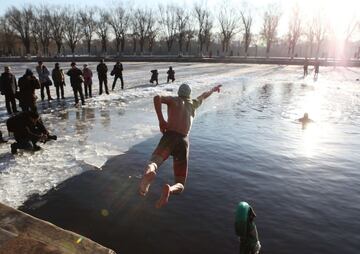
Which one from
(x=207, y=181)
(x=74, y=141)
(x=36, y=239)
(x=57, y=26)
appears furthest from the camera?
(x=57, y=26)

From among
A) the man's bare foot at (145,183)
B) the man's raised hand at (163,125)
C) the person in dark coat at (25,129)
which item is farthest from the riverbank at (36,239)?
the person in dark coat at (25,129)

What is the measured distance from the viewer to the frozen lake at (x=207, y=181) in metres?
4.71

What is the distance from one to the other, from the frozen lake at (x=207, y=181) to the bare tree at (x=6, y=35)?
270 ft

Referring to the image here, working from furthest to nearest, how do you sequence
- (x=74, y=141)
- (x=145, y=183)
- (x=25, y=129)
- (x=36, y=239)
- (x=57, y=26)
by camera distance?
(x=57, y=26)
(x=74, y=141)
(x=25, y=129)
(x=145, y=183)
(x=36, y=239)

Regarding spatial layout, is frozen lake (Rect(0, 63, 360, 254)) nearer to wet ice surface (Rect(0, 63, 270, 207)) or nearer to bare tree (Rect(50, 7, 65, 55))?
wet ice surface (Rect(0, 63, 270, 207))

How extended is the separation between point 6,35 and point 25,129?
88.8m

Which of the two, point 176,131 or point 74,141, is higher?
point 176,131

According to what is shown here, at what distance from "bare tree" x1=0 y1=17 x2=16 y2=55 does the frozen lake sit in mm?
82269

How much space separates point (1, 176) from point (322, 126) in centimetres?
971

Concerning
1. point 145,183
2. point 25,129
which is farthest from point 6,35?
point 145,183

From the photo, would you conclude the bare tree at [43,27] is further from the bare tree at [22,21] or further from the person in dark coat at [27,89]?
the person in dark coat at [27,89]

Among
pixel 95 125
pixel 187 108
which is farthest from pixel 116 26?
pixel 187 108

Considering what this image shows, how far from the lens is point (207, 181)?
6629 mm

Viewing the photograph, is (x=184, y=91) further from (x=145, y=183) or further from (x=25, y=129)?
(x=25, y=129)
